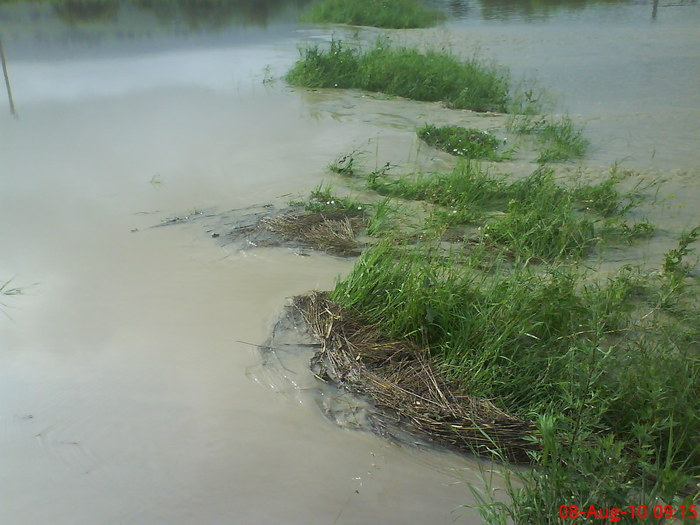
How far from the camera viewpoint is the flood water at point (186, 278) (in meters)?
2.63

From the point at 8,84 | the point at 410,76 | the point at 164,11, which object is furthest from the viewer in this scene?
the point at 164,11

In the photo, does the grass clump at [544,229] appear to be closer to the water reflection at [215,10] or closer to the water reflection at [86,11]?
the water reflection at [215,10]

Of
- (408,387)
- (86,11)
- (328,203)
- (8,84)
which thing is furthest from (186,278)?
(86,11)

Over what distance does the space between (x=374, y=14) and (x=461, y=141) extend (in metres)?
10.9

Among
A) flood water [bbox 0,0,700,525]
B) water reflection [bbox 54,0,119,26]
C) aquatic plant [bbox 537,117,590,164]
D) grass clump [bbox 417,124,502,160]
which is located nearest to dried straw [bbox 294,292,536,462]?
flood water [bbox 0,0,700,525]

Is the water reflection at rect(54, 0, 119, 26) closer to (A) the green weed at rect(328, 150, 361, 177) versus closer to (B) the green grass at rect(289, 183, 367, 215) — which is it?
(A) the green weed at rect(328, 150, 361, 177)

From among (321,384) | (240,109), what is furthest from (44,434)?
(240,109)

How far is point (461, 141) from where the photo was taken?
697 cm

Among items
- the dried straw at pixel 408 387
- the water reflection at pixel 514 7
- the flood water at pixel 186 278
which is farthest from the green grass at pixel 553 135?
the water reflection at pixel 514 7

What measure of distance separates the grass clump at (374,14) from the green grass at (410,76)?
6129mm

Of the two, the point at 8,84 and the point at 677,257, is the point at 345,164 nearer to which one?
the point at 677,257

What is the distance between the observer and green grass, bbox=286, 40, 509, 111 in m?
9.15

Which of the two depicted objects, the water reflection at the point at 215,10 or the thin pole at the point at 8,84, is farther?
the water reflection at the point at 215,10

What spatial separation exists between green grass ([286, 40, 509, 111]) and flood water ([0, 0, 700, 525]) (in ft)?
1.64
